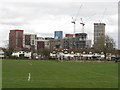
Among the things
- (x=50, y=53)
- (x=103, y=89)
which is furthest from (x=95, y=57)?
(x=103, y=89)

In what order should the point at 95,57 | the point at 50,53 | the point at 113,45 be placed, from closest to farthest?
the point at 113,45 < the point at 95,57 < the point at 50,53

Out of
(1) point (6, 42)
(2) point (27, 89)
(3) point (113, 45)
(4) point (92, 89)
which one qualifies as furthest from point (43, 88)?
(1) point (6, 42)

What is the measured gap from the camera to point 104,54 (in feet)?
494

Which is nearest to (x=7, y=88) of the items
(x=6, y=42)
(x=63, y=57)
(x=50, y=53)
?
(x=63, y=57)

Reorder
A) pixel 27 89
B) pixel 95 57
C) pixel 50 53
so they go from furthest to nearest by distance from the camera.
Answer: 1. pixel 50 53
2. pixel 95 57
3. pixel 27 89

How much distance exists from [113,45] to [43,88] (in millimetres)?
→ 124270

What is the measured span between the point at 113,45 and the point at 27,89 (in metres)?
125

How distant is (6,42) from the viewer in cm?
18312

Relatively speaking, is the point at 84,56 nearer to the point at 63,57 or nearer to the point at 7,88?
the point at 63,57

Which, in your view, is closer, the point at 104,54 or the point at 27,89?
the point at 27,89

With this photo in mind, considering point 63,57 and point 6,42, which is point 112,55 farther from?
point 6,42

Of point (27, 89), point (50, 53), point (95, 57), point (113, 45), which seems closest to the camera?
point (27, 89)

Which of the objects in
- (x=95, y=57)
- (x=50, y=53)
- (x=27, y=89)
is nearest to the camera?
(x=27, y=89)

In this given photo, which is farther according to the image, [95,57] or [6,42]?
[6,42]
